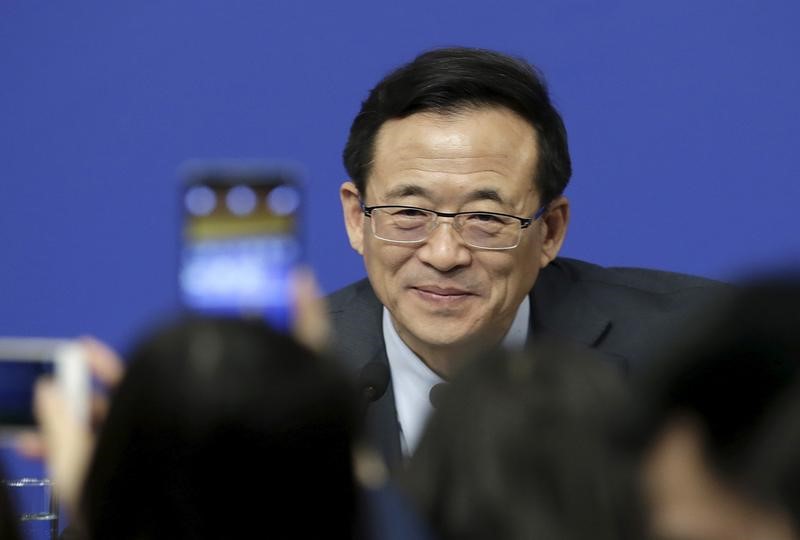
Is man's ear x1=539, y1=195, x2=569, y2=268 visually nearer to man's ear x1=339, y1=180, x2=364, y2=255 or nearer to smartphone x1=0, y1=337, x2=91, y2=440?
man's ear x1=339, y1=180, x2=364, y2=255

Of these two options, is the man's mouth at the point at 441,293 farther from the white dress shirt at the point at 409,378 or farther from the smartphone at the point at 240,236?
the smartphone at the point at 240,236

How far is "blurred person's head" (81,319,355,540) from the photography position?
0.74 metres

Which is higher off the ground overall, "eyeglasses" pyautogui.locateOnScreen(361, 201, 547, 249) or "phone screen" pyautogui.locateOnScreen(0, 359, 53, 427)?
"eyeglasses" pyautogui.locateOnScreen(361, 201, 547, 249)

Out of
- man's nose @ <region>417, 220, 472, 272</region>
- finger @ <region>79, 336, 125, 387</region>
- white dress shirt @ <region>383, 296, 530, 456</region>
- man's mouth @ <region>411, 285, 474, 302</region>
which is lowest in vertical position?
white dress shirt @ <region>383, 296, 530, 456</region>

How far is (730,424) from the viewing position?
728 mm

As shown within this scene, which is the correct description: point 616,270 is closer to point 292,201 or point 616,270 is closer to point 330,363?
point 292,201

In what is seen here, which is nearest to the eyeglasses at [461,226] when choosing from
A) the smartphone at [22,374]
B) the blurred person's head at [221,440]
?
the smartphone at [22,374]

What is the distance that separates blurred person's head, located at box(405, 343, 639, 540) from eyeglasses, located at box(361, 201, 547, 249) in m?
1.12

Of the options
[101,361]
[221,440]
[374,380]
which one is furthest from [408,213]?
[221,440]

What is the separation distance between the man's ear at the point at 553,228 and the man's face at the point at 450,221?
0.04 m

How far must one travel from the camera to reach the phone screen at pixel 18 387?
1.05 meters


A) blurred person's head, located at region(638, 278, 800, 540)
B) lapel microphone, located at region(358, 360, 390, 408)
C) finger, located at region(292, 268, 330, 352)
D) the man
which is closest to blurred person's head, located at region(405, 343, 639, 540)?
blurred person's head, located at region(638, 278, 800, 540)

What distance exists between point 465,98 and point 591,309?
1.35ft

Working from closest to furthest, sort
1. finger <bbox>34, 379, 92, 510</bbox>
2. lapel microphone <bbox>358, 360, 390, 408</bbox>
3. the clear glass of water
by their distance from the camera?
finger <bbox>34, 379, 92, 510</bbox>, the clear glass of water, lapel microphone <bbox>358, 360, 390, 408</bbox>
